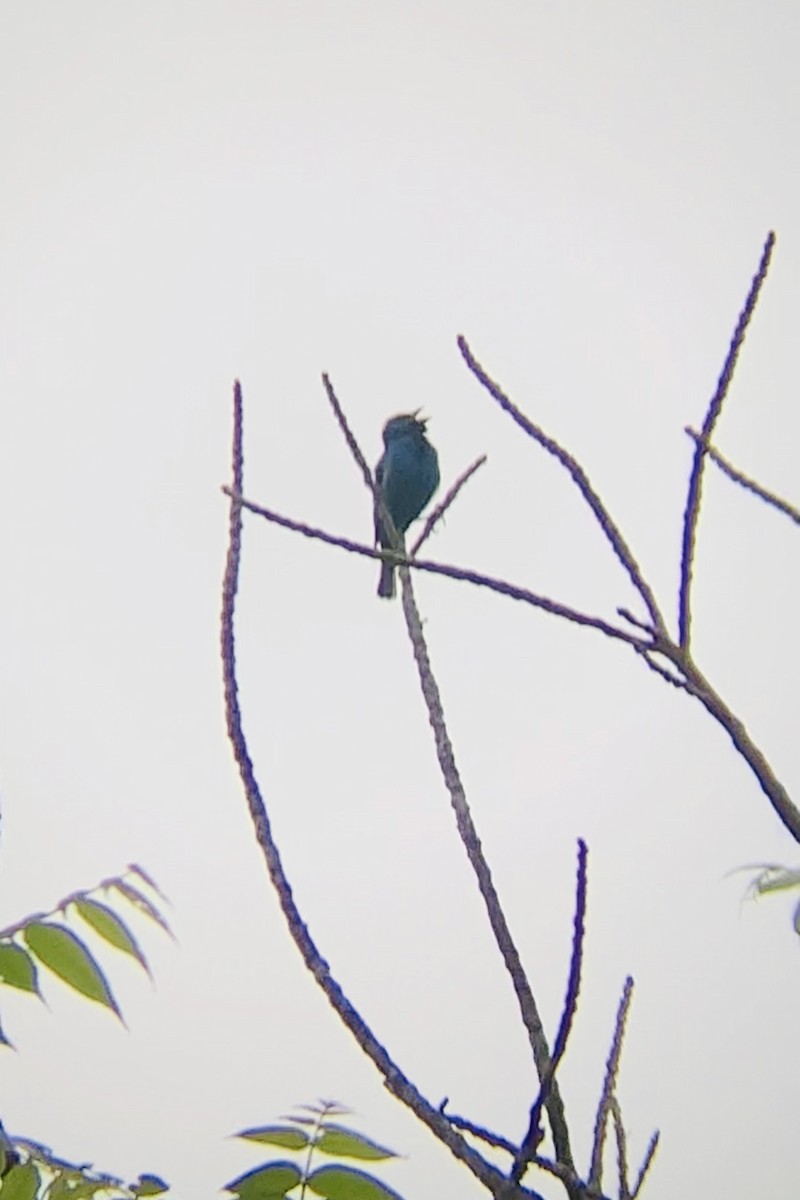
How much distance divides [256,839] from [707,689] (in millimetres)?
542

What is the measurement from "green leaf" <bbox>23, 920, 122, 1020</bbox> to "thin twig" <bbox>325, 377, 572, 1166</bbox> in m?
0.48

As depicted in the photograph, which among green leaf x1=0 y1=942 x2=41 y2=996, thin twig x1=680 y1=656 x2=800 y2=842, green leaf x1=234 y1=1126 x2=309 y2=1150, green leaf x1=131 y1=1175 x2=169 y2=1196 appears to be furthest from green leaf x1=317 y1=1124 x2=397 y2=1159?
thin twig x1=680 y1=656 x2=800 y2=842

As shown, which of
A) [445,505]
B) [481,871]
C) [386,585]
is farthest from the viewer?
[386,585]

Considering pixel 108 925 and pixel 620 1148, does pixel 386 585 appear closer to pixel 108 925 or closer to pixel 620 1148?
pixel 108 925

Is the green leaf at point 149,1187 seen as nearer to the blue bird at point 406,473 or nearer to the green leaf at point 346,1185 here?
the green leaf at point 346,1185

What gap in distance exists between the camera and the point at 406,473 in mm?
9805

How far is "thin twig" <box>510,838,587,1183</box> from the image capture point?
1.01 meters

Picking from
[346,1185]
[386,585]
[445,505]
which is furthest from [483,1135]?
[386,585]

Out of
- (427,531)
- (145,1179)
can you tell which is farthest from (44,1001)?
(427,531)

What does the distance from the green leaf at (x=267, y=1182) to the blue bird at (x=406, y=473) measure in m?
8.30

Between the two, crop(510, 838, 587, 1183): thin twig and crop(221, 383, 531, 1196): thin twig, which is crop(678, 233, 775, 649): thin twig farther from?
crop(221, 383, 531, 1196): thin twig

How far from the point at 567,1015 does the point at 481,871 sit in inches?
18.0

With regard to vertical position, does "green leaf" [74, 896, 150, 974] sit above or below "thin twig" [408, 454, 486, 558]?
below

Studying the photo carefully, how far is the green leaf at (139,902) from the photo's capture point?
161 centimetres
